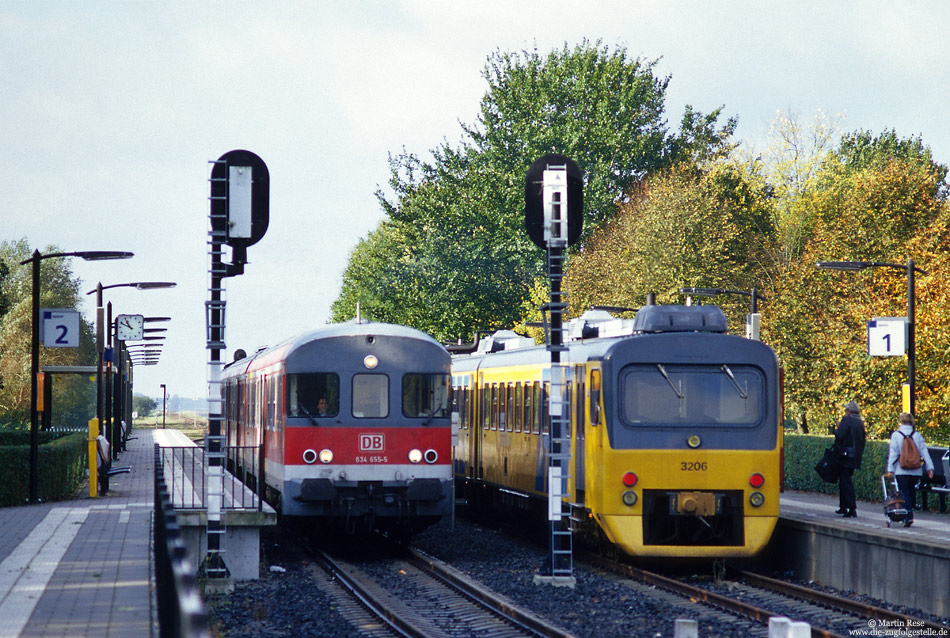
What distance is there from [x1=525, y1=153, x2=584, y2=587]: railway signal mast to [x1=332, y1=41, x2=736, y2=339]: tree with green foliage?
110 ft

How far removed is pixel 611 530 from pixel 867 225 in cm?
2969

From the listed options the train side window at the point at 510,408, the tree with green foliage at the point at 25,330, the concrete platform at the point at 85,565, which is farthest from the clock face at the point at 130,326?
the tree with green foliage at the point at 25,330

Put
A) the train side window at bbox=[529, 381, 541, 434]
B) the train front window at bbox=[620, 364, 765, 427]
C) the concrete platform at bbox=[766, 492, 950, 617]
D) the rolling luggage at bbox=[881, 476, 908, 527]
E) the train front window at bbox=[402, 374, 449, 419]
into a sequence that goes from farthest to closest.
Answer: the train side window at bbox=[529, 381, 541, 434]
the rolling luggage at bbox=[881, 476, 908, 527]
the train front window at bbox=[402, 374, 449, 419]
the train front window at bbox=[620, 364, 765, 427]
the concrete platform at bbox=[766, 492, 950, 617]

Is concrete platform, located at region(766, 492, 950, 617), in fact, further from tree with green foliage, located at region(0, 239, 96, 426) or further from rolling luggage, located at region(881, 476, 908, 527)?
tree with green foliage, located at region(0, 239, 96, 426)

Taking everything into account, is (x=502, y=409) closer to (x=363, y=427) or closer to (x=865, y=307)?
(x=363, y=427)

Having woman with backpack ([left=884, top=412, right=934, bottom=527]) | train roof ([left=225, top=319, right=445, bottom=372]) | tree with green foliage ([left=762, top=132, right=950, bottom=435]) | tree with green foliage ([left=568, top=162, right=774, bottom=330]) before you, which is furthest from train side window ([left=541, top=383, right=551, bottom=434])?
tree with green foliage ([left=568, top=162, right=774, bottom=330])

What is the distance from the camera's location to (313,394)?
60.0ft

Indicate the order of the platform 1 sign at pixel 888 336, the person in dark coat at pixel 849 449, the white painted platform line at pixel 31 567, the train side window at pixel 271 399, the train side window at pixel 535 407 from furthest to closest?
the platform 1 sign at pixel 888 336, the person in dark coat at pixel 849 449, the train side window at pixel 535 407, the train side window at pixel 271 399, the white painted platform line at pixel 31 567

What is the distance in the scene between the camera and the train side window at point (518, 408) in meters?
20.9

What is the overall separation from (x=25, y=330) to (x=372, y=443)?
67.9 m

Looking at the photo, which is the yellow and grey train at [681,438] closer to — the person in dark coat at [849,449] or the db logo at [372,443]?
the db logo at [372,443]

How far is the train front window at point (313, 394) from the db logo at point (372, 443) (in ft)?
1.79

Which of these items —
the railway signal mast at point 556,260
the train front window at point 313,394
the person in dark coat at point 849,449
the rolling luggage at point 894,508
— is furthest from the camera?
the person in dark coat at point 849,449

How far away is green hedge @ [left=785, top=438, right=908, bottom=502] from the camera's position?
26.2 metres
